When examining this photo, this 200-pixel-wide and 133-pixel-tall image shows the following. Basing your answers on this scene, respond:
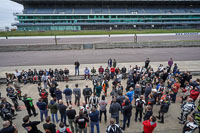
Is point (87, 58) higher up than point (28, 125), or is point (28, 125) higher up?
point (87, 58)

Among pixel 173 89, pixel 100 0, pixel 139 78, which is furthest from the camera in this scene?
pixel 100 0

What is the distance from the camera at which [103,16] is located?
68.4 m

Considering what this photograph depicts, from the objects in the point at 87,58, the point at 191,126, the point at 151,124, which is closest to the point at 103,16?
the point at 87,58

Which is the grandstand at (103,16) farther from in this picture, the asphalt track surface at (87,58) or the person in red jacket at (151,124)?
the person in red jacket at (151,124)

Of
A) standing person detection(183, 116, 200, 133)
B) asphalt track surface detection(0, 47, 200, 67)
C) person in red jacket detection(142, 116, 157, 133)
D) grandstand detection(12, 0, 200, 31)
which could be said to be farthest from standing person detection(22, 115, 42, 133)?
grandstand detection(12, 0, 200, 31)

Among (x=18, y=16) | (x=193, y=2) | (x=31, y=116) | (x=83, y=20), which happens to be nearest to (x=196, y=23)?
(x=193, y=2)

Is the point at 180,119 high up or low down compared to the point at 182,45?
down

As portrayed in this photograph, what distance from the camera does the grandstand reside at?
66.4 m

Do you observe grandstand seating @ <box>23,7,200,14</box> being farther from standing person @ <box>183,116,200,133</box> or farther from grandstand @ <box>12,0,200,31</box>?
standing person @ <box>183,116,200,133</box>

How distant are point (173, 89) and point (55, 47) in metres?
23.3

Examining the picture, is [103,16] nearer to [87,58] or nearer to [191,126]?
[87,58]

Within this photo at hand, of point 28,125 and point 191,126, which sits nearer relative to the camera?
point 28,125

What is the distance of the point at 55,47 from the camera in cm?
2530

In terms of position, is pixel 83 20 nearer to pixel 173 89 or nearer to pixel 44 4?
pixel 44 4
